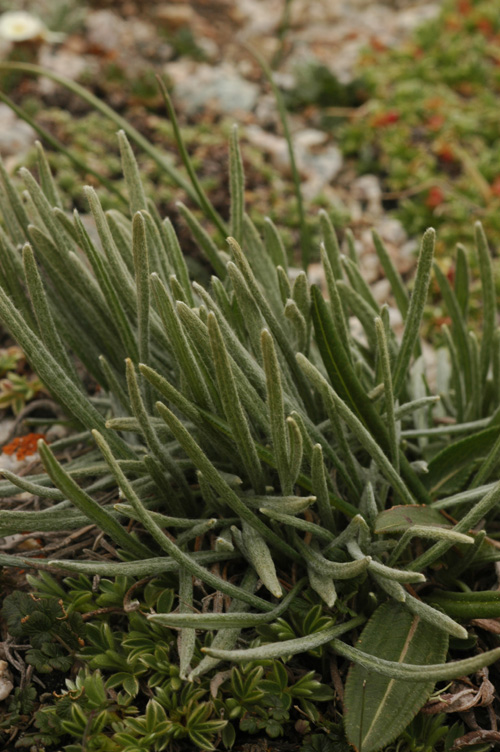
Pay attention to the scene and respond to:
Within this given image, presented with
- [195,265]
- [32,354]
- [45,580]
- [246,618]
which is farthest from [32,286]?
[195,265]

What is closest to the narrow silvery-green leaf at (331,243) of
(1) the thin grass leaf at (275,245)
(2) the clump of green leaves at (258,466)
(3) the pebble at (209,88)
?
(2) the clump of green leaves at (258,466)

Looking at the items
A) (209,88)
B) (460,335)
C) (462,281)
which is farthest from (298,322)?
(209,88)

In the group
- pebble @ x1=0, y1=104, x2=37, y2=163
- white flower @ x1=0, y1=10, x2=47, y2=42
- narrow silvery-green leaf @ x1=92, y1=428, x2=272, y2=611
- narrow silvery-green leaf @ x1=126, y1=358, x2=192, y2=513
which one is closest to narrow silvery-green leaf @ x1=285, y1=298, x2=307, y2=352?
narrow silvery-green leaf @ x1=126, y1=358, x2=192, y2=513

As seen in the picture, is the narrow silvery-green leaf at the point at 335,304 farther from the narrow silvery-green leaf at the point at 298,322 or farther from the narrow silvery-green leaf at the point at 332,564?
the narrow silvery-green leaf at the point at 332,564

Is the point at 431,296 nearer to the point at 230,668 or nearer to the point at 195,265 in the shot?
the point at 195,265

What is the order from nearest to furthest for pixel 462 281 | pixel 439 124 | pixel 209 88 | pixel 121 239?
1. pixel 121 239
2. pixel 462 281
3. pixel 439 124
4. pixel 209 88

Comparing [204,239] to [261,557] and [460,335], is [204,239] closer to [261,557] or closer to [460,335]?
[460,335]
